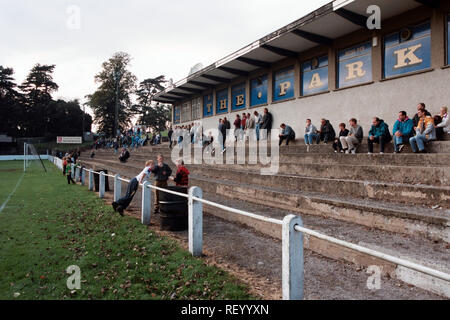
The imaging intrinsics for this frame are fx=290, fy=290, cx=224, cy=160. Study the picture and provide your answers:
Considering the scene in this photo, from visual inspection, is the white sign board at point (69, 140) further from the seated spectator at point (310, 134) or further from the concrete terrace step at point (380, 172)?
the concrete terrace step at point (380, 172)

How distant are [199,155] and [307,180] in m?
10.3

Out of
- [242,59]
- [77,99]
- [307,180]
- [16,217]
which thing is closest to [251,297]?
[307,180]

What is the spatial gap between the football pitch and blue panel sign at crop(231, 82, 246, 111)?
15.0 m

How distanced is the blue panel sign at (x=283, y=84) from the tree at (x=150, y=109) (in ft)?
183

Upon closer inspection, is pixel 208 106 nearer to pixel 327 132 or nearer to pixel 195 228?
pixel 327 132

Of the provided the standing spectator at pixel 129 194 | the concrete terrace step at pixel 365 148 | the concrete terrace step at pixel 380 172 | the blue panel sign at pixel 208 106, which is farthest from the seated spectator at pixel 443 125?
the blue panel sign at pixel 208 106

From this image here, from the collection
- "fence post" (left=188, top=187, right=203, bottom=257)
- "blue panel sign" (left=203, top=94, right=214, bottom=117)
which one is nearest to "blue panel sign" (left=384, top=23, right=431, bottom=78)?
"fence post" (left=188, top=187, right=203, bottom=257)

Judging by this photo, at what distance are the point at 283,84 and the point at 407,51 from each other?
23.5 feet

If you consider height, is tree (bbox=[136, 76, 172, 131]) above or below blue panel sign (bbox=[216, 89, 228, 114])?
above

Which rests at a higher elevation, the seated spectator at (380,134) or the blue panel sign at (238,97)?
the blue panel sign at (238,97)

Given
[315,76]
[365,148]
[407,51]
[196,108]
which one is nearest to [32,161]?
[196,108]

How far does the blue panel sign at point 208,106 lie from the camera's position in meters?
25.3

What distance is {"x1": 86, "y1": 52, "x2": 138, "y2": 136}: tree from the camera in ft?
208

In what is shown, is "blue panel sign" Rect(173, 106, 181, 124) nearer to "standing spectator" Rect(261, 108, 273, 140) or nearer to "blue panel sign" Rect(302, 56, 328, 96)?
"standing spectator" Rect(261, 108, 273, 140)
